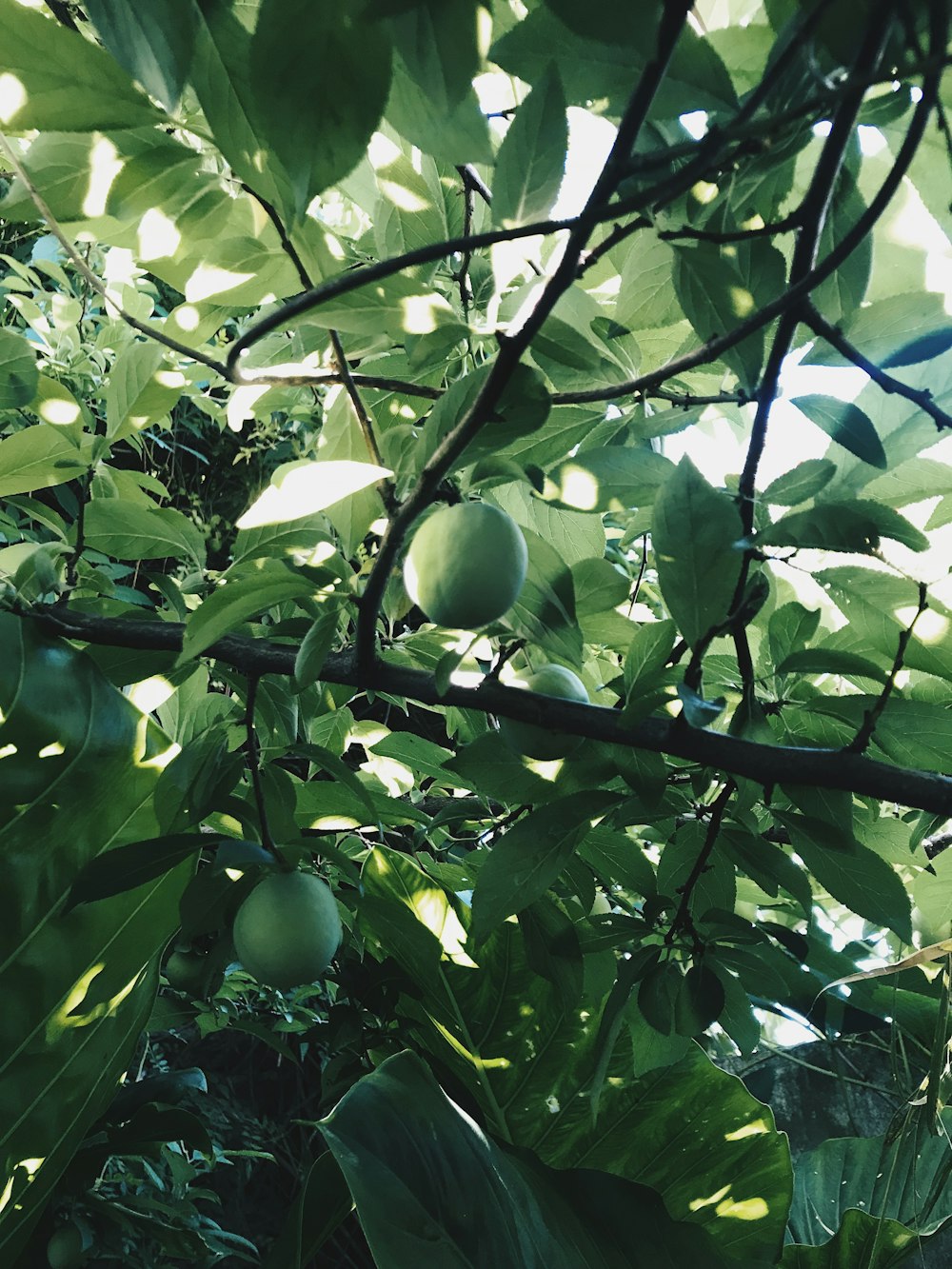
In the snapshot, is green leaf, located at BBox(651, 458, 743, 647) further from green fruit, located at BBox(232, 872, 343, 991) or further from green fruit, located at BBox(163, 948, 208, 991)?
green fruit, located at BBox(163, 948, 208, 991)

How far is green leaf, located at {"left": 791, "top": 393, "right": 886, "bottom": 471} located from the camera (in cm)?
41

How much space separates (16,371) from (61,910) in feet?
1.18

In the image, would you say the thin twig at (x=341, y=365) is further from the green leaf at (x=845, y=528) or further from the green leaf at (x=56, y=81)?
the green leaf at (x=845, y=528)

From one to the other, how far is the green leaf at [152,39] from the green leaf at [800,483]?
0.30m

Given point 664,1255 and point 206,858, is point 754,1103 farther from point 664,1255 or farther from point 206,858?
point 206,858

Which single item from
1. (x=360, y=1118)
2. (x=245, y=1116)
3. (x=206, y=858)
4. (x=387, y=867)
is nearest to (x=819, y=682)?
(x=387, y=867)

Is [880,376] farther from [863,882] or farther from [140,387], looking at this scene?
[140,387]

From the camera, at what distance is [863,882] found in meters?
0.54

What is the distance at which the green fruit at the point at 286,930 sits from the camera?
530mm

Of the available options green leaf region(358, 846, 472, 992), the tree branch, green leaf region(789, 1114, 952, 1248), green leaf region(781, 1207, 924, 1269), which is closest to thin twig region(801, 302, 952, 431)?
the tree branch

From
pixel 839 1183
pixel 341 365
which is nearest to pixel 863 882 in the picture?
pixel 341 365

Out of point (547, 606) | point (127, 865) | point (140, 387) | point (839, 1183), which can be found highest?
point (140, 387)

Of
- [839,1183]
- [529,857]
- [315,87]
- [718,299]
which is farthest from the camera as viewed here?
[839,1183]

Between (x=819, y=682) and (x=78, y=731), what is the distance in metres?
0.68
